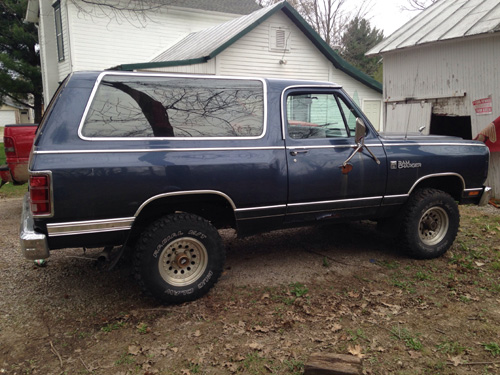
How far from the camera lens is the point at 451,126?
31.8 feet

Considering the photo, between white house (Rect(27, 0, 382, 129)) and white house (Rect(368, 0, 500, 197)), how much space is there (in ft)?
14.2

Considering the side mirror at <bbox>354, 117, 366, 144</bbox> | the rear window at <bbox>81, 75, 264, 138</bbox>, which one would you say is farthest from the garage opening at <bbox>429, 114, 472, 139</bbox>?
the rear window at <bbox>81, 75, 264, 138</bbox>

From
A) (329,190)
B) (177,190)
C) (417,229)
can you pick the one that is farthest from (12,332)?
(417,229)

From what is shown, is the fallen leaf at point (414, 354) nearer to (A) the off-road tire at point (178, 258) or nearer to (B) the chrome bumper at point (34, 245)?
(A) the off-road tire at point (178, 258)

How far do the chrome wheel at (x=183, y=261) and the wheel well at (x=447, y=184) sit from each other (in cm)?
277

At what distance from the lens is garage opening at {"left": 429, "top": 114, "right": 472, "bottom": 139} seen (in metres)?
9.41

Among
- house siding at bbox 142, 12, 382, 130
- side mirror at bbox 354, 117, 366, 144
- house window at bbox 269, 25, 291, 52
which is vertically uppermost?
house window at bbox 269, 25, 291, 52

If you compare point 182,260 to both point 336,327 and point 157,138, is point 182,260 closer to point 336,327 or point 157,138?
point 157,138

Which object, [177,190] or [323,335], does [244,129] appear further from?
[323,335]

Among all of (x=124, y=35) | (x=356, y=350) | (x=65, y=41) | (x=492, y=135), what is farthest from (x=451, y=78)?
(x=65, y=41)

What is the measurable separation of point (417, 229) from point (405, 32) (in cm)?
685

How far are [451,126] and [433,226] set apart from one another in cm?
538

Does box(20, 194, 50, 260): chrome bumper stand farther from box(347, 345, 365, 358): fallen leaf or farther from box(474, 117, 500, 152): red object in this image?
box(474, 117, 500, 152): red object

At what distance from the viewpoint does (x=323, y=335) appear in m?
3.49
